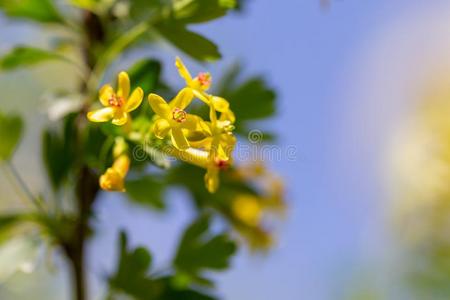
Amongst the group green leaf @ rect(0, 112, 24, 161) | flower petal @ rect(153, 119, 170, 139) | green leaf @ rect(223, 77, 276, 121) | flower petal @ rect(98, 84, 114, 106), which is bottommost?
green leaf @ rect(0, 112, 24, 161)

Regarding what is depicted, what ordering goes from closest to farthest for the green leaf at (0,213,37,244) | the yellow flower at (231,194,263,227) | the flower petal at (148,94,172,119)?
the flower petal at (148,94,172,119) → the green leaf at (0,213,37,244) → the yellow flower at (231,194,263,227)

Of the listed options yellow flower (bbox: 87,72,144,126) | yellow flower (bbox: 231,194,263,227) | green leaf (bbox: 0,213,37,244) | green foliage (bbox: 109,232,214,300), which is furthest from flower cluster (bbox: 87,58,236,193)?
yellow flower (bbox: 231,194,263,227)

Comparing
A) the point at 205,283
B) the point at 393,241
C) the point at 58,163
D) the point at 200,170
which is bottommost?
the point at 58,163

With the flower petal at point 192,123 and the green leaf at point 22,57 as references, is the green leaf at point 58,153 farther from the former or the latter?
the flower petal at point 192,123

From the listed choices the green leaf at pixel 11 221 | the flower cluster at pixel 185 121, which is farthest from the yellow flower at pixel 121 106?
the green leaf at pixel 11 221

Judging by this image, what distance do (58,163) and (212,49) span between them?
1.34 ft

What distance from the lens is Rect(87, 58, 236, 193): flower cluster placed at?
80 centimetres

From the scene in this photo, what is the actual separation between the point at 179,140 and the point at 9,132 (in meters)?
0.52

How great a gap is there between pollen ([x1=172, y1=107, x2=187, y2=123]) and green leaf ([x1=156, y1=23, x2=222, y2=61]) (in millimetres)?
157

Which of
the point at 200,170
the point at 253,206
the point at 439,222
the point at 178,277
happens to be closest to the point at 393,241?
the point at 439,222

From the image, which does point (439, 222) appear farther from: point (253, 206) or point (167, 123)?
point (167, 123)

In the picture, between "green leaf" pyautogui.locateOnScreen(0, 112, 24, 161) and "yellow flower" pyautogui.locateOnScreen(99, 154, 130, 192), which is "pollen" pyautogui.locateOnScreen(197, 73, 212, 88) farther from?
"green leaf" pyautogui.locateOnScreen(0, 112, 24, 161)

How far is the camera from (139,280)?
1.06 metres

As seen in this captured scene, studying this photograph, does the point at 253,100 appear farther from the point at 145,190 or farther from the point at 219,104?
the point at 219,104
